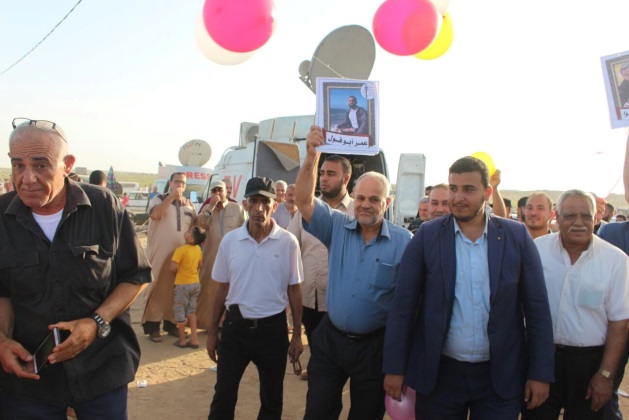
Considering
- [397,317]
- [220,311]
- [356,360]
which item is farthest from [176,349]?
[397,317]

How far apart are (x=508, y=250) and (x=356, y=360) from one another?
114 cm

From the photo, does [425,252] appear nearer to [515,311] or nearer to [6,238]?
[515,311]

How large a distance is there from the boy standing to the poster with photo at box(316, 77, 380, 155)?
11.9 ft

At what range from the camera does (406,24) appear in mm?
4855

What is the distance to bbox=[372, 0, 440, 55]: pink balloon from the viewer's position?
4.84m

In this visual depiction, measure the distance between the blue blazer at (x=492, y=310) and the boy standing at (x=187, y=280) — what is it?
4.07 meters

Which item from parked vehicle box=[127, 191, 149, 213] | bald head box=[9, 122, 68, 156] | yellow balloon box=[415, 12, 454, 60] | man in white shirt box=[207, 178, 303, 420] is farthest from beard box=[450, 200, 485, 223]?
parked vehicle box=[127, 191, 149, 213]

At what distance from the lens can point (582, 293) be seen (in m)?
3.08

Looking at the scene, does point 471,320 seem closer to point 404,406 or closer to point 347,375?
point 404,406

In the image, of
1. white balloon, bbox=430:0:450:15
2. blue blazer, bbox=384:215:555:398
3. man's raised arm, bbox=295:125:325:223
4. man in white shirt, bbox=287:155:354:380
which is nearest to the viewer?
blue blazer, bbox=384:215:555:398

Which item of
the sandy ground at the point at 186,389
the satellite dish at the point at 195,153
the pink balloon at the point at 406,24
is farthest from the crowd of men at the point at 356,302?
the satellite dish at the point at 195,153

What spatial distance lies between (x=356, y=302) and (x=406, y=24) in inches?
120

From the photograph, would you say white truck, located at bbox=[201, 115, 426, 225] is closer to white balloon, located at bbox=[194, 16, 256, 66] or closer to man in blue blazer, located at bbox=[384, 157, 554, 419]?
white balloon, located at bbox=[194, 16, 256, 66]

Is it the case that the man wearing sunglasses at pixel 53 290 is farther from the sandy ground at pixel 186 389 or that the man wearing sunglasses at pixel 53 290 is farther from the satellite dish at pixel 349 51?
Answer: the satellite dish at pixel 349 51
